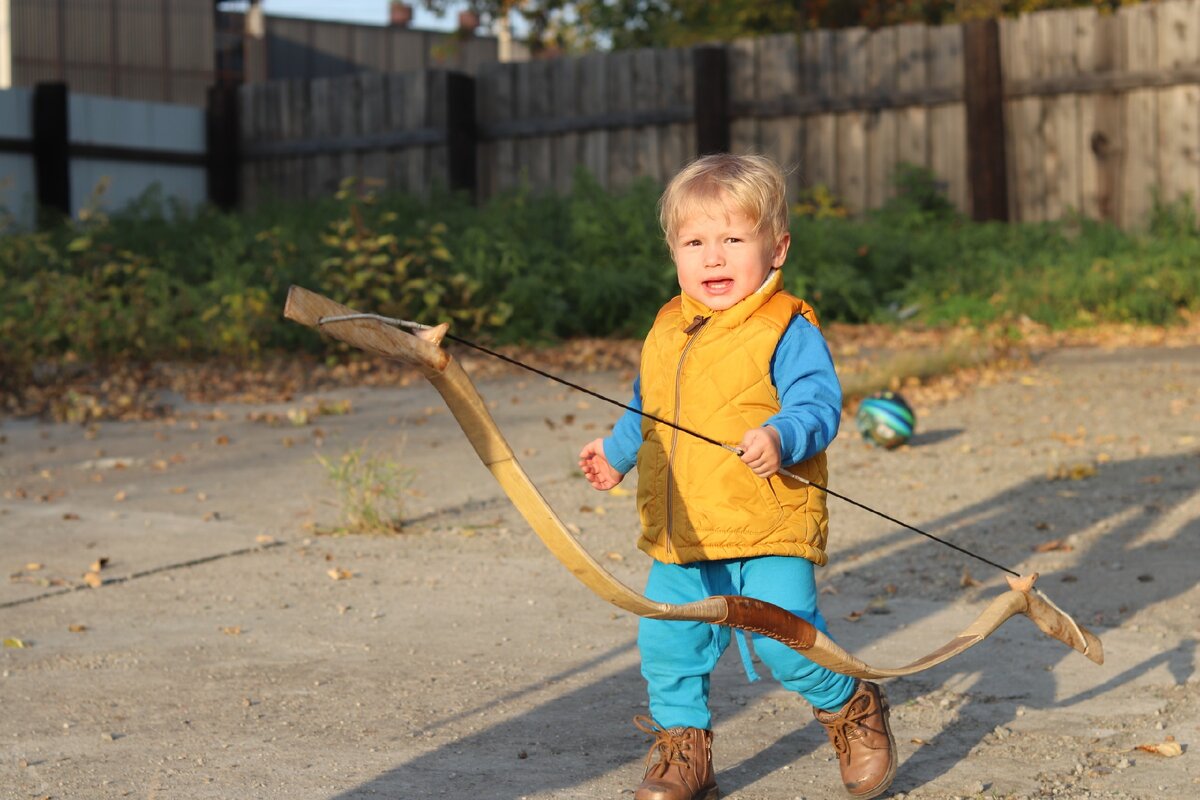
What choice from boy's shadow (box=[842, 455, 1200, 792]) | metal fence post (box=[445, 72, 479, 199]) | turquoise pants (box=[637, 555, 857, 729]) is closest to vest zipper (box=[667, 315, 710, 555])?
turquoise pants (box=[637, 555, 857, 729])

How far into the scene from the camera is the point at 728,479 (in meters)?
3.19

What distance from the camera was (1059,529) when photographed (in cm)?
577

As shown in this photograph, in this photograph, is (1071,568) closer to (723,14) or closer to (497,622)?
(497,622)

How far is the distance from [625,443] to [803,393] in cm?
50

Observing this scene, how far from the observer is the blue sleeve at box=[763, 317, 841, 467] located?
3072 mm

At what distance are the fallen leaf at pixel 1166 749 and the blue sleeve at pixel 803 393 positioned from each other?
1078mm

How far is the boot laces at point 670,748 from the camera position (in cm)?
320

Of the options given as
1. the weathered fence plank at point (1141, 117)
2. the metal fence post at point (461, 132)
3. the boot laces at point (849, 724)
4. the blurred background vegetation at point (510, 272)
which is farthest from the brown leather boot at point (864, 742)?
the metal fence post at point (461, 132)

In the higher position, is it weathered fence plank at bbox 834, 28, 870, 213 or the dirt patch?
weathered fence plank at bbox 834, 28, 870, 213

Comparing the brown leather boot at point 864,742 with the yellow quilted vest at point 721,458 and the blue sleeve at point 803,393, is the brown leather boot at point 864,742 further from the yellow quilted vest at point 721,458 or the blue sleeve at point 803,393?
the blue sleeve at point 803,393

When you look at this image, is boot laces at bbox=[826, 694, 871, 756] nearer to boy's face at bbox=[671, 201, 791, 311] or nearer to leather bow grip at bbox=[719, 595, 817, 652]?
leather bow grip at bbox=[719, 595, 817, 652]

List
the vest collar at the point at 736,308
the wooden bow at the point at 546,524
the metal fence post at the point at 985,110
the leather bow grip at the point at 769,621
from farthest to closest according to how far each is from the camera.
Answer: the metal fence post at the point at 985,110, the vest collar at the point at 736,308, the leather bow grip at the point at 769,621, the wooden bow at the point at 546,524

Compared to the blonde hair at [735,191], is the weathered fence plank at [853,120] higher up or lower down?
higher up

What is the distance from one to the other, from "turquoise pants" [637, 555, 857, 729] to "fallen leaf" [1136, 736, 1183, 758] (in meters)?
0.73
